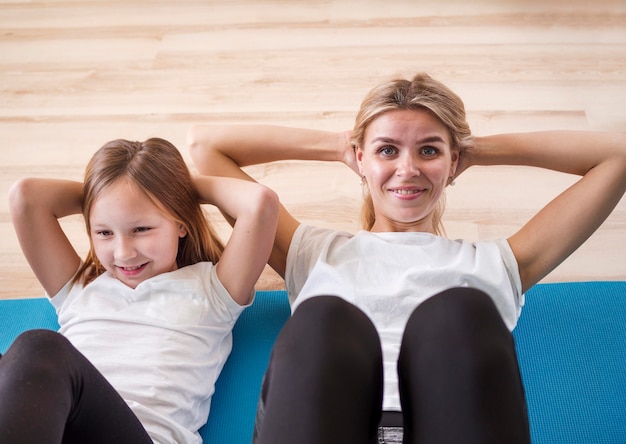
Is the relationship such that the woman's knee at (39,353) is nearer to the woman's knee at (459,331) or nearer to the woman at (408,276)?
the woman at (408,276)

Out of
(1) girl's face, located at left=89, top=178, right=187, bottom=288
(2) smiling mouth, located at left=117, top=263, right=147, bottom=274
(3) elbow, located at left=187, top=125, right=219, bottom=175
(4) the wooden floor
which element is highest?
(4) the wooden floor

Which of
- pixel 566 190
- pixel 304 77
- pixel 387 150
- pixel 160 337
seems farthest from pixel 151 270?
pixel 304 77

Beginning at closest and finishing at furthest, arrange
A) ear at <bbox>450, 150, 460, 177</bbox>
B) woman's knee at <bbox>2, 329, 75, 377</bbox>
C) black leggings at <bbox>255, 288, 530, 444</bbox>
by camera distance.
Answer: black leggings at <bbox>255, 288, 530, 444</bbox> < woman's knee at <bbox>2, 329, 75, 377</bbox> < ear at <bbox>450, 150, 460, 177</bbox>

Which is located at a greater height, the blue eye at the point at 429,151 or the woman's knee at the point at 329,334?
the blue eye at the point at 429,151

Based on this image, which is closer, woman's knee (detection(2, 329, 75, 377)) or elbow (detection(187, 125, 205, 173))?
woman's knee (detection(2, 329, 75, 377))

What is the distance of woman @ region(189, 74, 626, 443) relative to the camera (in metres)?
0.91

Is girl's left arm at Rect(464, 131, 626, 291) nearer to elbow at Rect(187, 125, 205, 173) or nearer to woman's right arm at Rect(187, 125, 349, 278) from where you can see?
woman's right arm at Rect(187, 125, 349, 278)

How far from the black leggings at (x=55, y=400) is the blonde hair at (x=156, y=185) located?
1.50 feet

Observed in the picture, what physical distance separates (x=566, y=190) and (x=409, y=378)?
69 cm

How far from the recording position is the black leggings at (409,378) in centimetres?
89

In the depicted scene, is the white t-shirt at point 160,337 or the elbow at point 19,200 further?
the elbow at point 19,200

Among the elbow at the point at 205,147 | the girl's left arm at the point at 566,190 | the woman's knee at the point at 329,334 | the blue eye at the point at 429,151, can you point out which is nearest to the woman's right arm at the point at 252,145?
the elbow at the point at 205,147

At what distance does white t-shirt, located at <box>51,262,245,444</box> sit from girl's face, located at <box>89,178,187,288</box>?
0.04m

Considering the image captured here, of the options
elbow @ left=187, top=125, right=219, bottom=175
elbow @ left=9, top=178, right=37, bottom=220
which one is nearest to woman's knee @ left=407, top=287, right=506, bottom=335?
elbow @ left=187, top=125, right=219, bottom=175
